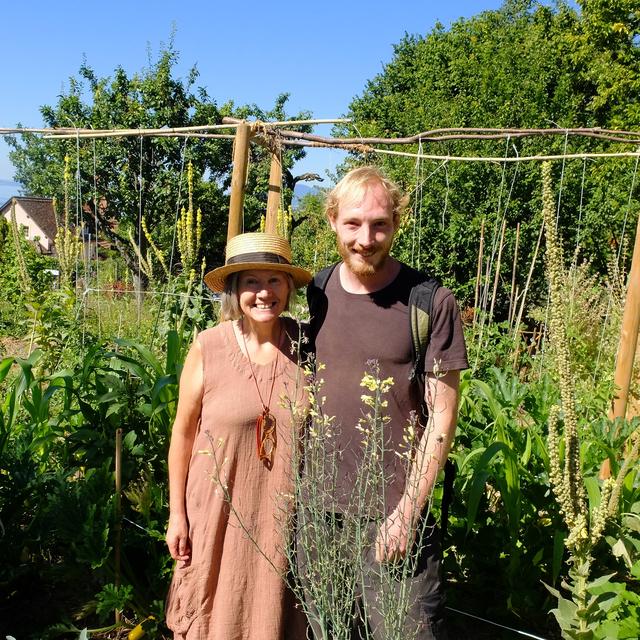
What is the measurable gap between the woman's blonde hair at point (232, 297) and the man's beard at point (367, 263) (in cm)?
25

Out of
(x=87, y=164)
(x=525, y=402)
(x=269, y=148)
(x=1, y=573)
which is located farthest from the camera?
(x=87, y=164)

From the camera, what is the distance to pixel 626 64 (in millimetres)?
14891

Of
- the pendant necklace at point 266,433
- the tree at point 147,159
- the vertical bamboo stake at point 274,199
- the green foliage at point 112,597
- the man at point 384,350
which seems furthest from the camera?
the tree at point 147,159

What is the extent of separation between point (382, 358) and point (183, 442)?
2.30 ft

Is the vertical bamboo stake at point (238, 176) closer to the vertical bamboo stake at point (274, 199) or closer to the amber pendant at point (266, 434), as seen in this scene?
the vertical bamboo stake at point (274, 199)

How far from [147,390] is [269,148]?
150 centimetres

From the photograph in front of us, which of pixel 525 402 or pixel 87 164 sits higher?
pixel 87 164

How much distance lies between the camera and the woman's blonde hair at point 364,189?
190 centimetres

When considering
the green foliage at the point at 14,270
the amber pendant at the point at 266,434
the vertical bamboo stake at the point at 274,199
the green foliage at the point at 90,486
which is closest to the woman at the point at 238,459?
the amber pendant at the point at 266,434

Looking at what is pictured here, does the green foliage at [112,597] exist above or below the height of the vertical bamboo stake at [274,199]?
below

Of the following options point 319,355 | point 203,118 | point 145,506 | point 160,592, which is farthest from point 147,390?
point 203,118

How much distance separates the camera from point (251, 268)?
2027 mm

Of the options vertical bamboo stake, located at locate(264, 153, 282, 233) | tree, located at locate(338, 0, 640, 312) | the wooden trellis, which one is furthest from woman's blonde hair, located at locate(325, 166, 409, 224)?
tree, located at locate(338, 0, 640, 312)

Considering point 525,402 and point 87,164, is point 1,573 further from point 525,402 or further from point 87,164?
point 87,164
